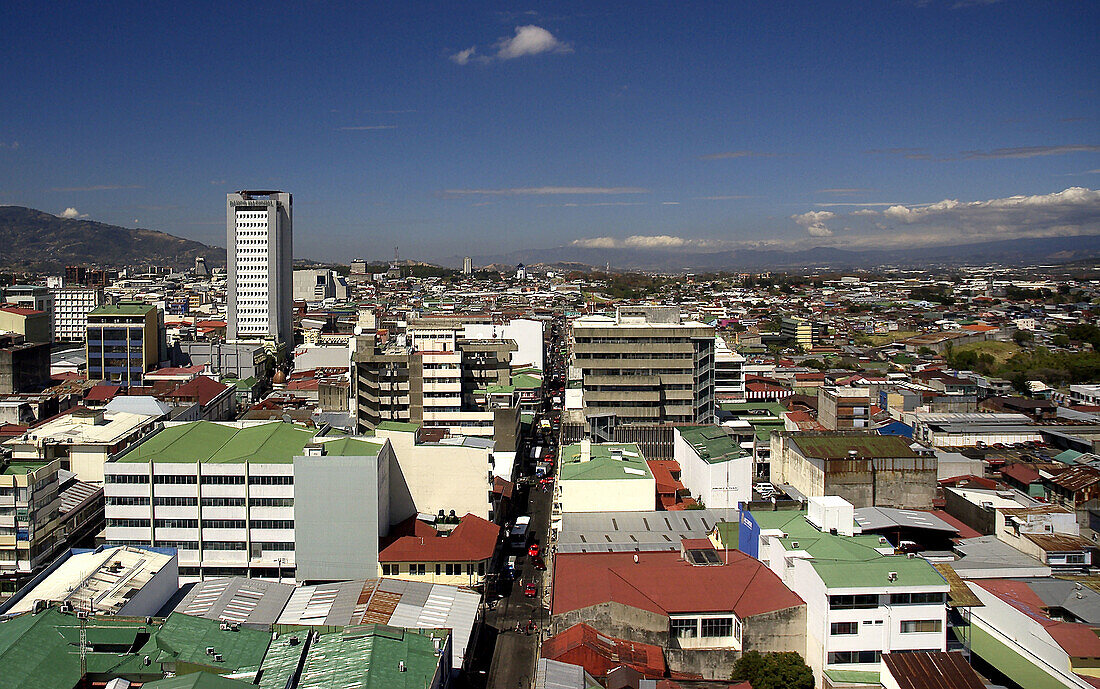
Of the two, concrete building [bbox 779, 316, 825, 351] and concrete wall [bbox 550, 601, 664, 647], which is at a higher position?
concrete building [bbox 779, 316, 825, 351]

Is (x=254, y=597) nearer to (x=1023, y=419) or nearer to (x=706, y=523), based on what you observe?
(x=706, y=523)

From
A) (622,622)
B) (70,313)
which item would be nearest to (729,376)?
(622,622)

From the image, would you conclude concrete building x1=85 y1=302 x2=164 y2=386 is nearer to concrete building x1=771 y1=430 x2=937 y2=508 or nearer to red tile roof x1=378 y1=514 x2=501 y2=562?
red tile roof x1=378 y1=514 x2=501 y2=562

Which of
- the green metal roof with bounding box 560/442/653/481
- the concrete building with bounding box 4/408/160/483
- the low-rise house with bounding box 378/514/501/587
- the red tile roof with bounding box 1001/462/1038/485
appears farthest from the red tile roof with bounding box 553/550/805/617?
the concrete building with bounding box 4/408/160/483

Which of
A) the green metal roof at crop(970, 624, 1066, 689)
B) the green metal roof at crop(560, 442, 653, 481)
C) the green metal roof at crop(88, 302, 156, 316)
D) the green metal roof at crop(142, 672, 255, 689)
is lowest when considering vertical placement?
the green metal roof at crop(970, 624, 1066, 689)

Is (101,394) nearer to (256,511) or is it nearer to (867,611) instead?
(256,511)

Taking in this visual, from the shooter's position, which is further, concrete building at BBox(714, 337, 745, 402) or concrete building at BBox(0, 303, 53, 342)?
concrete building at BBox(0, 303, 53, 342)

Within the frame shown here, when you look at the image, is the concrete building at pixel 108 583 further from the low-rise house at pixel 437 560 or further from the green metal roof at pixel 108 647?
the low-rise house at pixel 437 560

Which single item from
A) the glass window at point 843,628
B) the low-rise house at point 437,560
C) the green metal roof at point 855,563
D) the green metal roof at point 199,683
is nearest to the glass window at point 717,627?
the glass window at point 843,628
